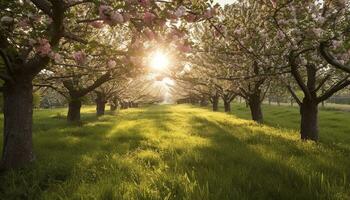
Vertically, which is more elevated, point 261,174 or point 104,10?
point 104,10

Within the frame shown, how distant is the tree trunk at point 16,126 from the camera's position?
820 centimetres

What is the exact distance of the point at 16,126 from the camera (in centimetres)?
821

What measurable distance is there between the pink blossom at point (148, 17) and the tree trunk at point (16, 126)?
4807 millimetres

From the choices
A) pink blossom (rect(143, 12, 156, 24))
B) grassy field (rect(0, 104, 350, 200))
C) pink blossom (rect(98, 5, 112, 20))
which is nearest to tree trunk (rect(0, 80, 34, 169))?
grassy field (rect(0, 104, 350, 200))

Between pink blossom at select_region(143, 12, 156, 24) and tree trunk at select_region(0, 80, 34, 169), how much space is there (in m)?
4.81

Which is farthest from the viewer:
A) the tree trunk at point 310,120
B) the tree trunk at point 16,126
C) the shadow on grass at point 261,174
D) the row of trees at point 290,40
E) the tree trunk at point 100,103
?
the tree trunk at point 100,103

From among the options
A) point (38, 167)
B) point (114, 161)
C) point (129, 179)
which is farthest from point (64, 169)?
point (129, 179)

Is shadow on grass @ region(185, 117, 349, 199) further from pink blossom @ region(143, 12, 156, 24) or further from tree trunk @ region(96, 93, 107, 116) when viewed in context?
tree trunk @ region(96, 93, 107, 116)

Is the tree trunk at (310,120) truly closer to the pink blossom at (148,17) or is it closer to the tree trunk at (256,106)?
the tree trunk at (256,106)

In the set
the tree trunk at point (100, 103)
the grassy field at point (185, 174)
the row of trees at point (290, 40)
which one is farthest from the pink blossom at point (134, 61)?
the tree trunk at point (100, 103)

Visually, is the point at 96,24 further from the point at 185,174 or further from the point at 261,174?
the point at 261,174

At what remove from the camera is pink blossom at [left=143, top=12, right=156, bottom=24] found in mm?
5001

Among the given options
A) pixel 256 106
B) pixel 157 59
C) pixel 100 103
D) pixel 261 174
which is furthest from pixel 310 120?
pixel 100 103

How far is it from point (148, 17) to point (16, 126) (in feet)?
17.2
